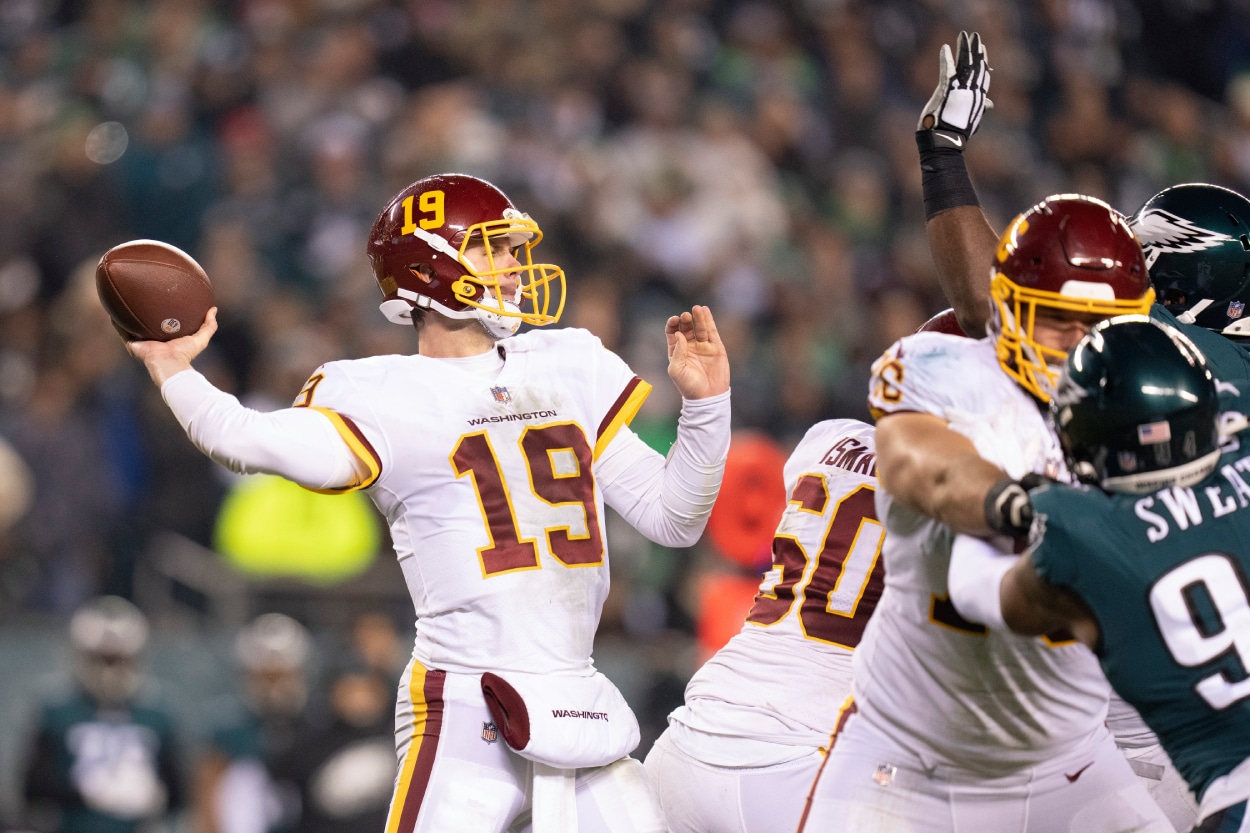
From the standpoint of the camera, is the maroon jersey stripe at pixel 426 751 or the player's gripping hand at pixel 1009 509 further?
the maroon jersey stripe at pixel 426 751

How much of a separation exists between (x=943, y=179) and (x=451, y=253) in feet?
4.21

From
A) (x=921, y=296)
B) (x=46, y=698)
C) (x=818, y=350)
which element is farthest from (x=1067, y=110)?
(x=46, y=698)

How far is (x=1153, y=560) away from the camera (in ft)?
8.57

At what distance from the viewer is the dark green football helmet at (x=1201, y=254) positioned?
12.9 feet

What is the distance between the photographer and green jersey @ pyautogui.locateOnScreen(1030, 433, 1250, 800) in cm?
260

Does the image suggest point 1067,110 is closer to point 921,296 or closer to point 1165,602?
point 921,296

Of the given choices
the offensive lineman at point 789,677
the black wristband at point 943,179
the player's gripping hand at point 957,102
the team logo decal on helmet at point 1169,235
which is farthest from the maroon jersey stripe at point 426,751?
the team logo decal on helmet at point 1169,235

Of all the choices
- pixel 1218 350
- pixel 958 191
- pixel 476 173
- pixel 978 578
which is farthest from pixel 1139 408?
pixel 476 173

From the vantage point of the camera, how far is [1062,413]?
Answer: 108 inches

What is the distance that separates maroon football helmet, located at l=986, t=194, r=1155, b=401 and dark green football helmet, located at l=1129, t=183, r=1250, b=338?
0.92 meters

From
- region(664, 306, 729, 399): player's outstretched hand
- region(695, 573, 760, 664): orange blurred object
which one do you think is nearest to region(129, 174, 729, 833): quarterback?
region(664, 306, 729, 399): player's outstretched hand

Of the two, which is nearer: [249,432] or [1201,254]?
[249,432]

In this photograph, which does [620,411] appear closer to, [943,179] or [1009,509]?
[943,179]

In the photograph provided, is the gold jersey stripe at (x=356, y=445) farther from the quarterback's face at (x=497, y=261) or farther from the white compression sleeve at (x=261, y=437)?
the quarterback's face at (x=497, y=261)
